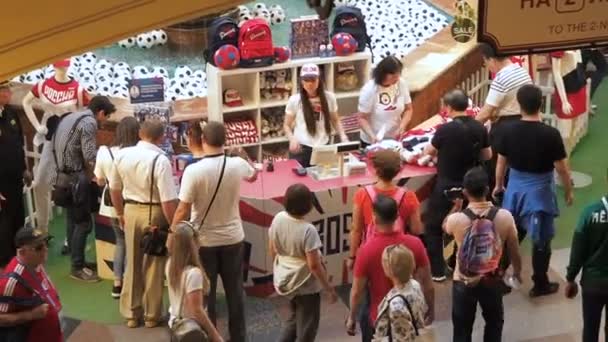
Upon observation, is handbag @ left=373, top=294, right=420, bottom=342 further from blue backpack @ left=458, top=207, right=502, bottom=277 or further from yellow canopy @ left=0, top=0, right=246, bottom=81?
yellow canopy @ left=0, top=0, right=246, bottom=81

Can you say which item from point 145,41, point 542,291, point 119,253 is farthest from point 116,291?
point 145,41

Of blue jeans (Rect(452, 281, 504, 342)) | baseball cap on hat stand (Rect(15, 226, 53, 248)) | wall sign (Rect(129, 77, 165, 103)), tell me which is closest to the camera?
baseball cap on hat stand (Rect(15, 226, 53, 248))

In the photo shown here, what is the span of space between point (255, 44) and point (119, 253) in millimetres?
2270

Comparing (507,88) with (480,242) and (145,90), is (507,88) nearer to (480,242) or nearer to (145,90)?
(480,242)

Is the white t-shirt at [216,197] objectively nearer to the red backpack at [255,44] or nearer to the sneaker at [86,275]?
the sneaker at [86,275]

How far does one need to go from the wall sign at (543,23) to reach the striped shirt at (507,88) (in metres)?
2.48

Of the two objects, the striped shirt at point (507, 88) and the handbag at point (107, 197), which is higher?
the striped shirt at point (507, 88)

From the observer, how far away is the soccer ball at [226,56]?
8977 millimetres

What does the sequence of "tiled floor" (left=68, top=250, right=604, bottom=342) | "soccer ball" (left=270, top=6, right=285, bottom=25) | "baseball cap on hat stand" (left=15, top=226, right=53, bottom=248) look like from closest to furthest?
"baseball cap on hat stand" (left=15, top=226, right=53, bottom=248) < "tiled floor" (left=68, top=250, right=604, bottom=342) < "soccer ball" (left=270, top=6, right=285, bottom=25)

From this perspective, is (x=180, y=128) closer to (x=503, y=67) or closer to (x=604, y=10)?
(x=503, y=67)

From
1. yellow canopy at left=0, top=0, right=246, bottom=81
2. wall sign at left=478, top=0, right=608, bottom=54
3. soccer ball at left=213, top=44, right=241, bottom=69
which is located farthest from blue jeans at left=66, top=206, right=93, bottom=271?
yellow canopy at left=0, top=0, right=246, bottom=81

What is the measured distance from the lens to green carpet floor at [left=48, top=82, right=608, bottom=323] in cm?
786

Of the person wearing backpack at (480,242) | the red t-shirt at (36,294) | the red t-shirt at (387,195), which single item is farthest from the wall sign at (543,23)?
the red t-shirt at (36,294)

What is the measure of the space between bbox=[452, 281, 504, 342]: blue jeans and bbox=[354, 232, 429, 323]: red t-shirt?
2.00 ft
